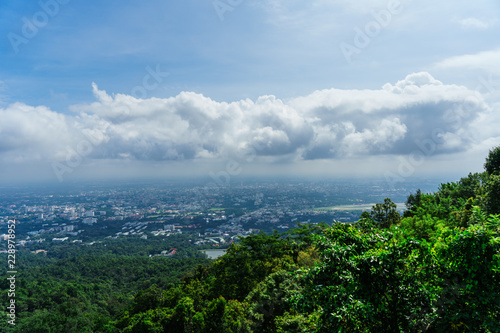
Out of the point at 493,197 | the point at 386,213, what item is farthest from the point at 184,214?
the point at 493,197

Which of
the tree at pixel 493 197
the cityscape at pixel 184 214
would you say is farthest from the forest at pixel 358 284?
the cityscape at pixel 184 214

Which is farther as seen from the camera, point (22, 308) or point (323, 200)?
point (323, 200)

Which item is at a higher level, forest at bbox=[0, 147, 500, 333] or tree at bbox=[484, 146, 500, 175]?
tree at bbox=[484, 146, 500, 175]

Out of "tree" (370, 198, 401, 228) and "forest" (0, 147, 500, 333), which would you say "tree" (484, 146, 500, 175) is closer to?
"forest" (0, 147, 500, 333)

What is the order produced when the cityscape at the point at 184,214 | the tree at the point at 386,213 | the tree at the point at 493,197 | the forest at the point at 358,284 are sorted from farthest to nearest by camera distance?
the cityscape at the point at 184,214 < the tree at the point at 386,213 < the tree at the point at 493,197 < the forest at the point at 358,284

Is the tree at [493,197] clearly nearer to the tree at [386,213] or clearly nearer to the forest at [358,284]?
the forest at [358,284]

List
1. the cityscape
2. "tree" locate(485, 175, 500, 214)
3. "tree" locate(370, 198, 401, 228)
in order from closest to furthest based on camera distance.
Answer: "tree" locate(485, 175, 500, 214) < "tree" locate(370, 198, 401, 228) < the cityscape

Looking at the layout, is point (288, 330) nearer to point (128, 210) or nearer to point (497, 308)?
point (497, 308)

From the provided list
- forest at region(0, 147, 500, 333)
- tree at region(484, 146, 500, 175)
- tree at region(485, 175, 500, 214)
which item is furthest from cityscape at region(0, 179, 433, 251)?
tree at region(485, 175, 500, 214)

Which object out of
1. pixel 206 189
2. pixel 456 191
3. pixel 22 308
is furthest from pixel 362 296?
pixel 206 189

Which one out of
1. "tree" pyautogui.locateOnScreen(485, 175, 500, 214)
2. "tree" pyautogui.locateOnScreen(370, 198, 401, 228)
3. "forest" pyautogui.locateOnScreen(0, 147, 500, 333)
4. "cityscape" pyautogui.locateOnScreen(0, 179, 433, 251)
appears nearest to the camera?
"forest" pyautogui.locateOnScreen(0, 147, 500, 333)

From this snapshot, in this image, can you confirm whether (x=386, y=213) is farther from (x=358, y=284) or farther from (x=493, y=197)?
(x=358, y=284)
